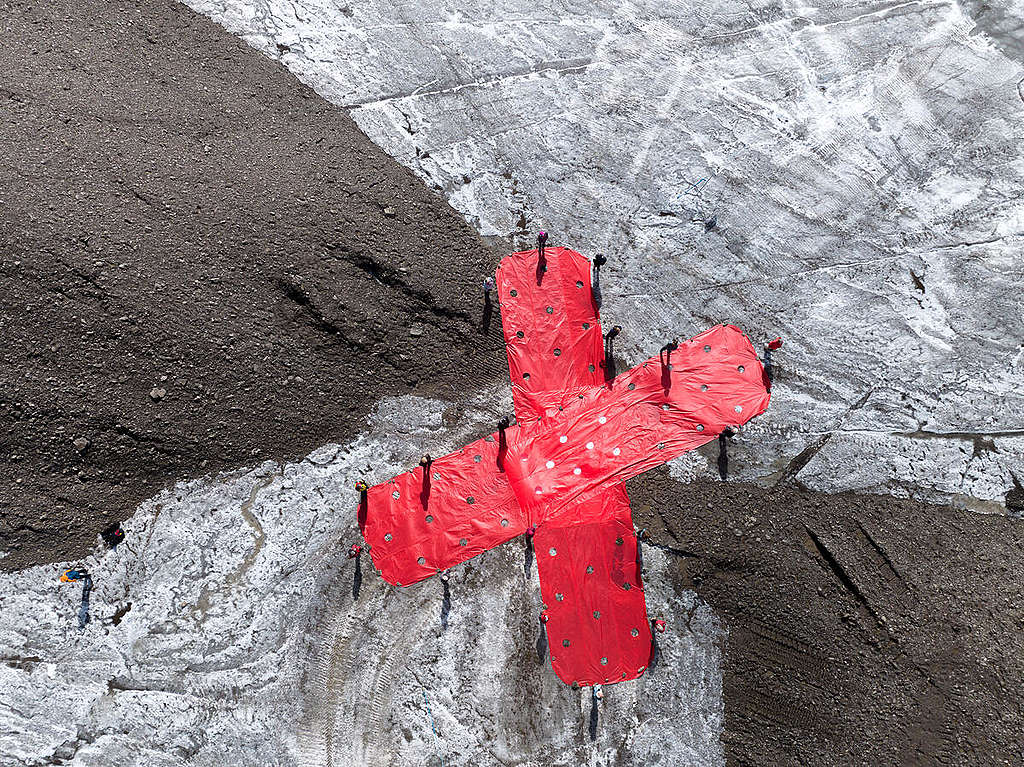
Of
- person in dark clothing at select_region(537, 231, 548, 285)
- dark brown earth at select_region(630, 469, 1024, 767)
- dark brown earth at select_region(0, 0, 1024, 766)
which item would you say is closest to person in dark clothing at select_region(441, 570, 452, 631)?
dark brown earth at select_region(0, 0, 1024, 766)

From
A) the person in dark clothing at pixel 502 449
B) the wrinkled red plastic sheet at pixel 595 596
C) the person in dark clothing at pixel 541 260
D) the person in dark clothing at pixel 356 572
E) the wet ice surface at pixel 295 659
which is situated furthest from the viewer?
the person in dark clothing at pixel 541 260

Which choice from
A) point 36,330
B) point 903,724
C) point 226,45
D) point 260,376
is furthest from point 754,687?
point 226,45

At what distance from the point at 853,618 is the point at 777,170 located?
18.3 ft

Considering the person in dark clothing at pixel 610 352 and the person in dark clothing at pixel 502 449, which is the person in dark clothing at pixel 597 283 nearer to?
the person in dark clothing at pixel 610 352

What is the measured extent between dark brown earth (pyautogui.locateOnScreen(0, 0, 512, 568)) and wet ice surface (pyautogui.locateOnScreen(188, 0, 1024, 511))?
923mm

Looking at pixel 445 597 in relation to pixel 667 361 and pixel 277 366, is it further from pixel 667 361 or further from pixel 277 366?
pixel 667 361

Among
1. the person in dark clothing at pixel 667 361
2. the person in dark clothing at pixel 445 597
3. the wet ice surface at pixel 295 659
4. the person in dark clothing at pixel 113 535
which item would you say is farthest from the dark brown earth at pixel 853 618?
the person in dark clothing at pixel 113 535

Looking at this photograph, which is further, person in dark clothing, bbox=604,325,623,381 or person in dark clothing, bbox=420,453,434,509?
person in dark clothing, bbox=604,325,623,381

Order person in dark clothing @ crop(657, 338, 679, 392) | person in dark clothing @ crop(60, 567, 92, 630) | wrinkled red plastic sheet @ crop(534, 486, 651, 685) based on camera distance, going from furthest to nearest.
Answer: person in dark clothing @ crop(657, 338, 679, 392)
wrinkled red plastic sheet @ crop(534, 486, 651, 685)
person in dark clothing @ crop(60, 567, 92, 630)

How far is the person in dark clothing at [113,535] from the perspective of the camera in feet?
21.2

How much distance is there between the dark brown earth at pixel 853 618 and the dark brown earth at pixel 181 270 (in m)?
3.40

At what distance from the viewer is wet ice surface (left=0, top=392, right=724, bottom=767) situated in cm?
631

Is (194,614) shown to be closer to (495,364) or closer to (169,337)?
(169,337)

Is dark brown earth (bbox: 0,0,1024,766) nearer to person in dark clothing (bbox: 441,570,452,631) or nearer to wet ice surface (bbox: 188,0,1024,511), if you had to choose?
wet ice surface (bbox: 188,0,1024,511)
